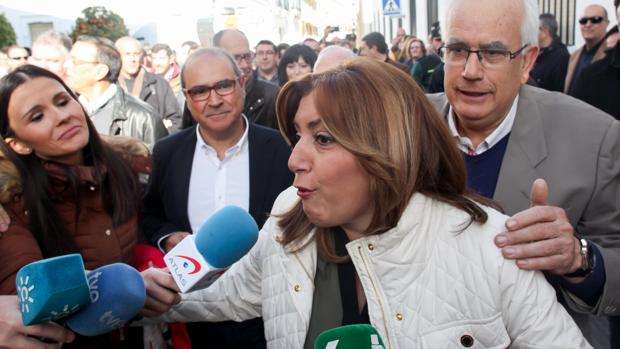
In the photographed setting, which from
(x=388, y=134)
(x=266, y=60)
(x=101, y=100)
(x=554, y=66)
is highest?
(x=388, y=134)

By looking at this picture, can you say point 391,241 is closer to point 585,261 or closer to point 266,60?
point 585,261

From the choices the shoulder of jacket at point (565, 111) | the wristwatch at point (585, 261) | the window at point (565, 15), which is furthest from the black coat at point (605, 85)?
the window at point (565, 15)

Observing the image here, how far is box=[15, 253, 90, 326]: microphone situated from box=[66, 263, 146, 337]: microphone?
8 centimetres

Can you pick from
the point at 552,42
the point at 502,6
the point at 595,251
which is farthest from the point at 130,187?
the point at 552,42

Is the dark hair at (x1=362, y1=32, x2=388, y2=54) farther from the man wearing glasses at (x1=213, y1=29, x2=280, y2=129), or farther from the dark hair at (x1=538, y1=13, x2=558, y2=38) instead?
the man wearing glasses at (x1=213, y1=29, x2=280, y2=129)

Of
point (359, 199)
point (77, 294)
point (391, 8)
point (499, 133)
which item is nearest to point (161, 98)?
point (499, 133)

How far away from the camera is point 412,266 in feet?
5.37

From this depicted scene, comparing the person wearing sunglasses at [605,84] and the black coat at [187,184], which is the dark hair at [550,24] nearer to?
the person wearing sunglasses at [605,84]

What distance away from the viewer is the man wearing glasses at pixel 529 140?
6.13 feet

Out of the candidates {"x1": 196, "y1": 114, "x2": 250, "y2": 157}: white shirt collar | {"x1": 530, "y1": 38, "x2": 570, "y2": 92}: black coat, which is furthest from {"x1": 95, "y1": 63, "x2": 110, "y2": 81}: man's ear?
{"x1": 530, "y1": 38, "x2": 570, "y2": 92}: black coat

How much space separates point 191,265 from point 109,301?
262 millimetres

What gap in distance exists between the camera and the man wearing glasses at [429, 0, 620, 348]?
187 cm

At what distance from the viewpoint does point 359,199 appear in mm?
1690

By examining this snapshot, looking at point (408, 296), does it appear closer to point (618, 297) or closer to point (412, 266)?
point (412, 266)
